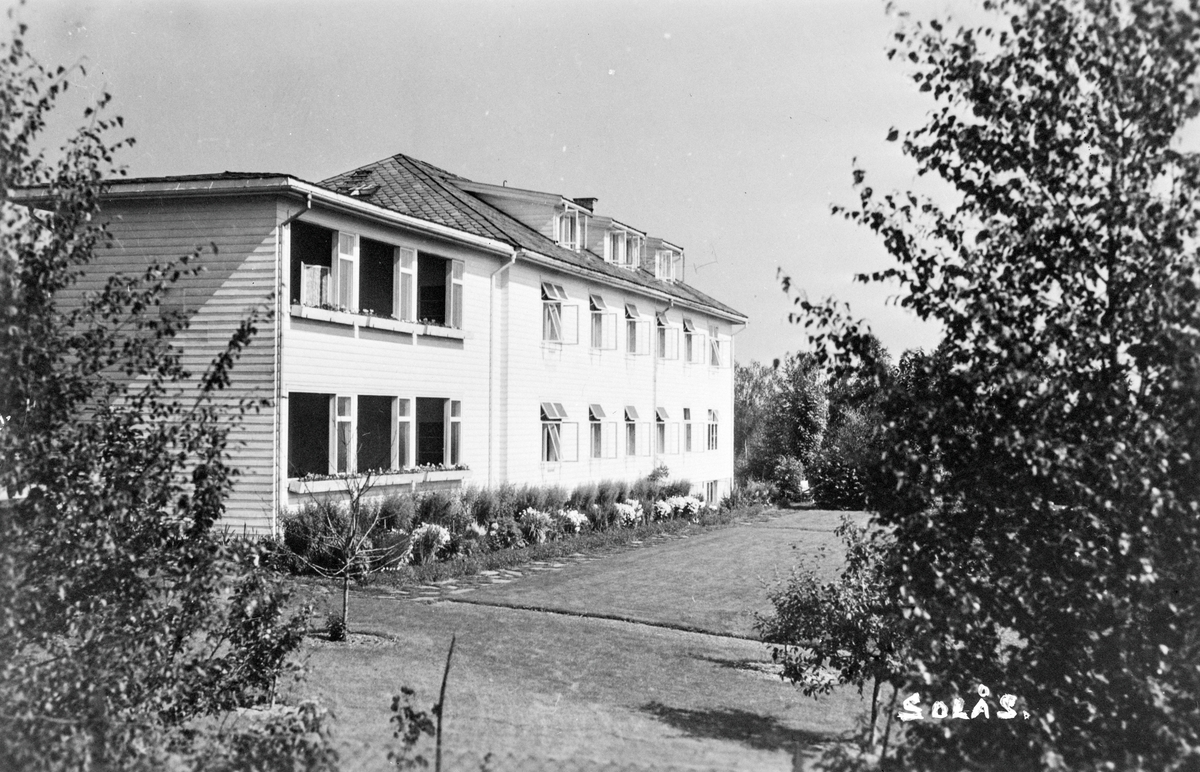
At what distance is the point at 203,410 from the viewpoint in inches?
266

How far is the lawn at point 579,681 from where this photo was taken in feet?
30.9

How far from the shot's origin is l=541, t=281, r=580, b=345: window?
2906 centimetres

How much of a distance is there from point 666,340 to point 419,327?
16292mm

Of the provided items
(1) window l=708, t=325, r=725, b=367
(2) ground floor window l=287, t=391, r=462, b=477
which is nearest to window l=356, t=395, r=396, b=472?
(2) ground floor window l=287, t=391, r=462, b=477

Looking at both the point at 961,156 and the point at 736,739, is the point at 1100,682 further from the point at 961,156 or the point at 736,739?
the point at 736,739

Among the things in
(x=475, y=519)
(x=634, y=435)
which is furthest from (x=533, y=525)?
(x=634, y=435)

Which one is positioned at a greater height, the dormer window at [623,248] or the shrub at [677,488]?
the dormer window at [623,248]

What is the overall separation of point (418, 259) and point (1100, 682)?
67.9ft

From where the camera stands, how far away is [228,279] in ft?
64.0

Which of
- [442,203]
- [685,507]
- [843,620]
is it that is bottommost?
[685,507]

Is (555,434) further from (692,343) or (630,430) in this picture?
(692,343)

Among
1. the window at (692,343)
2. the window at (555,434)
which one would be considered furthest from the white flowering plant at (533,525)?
the window at (692,343)

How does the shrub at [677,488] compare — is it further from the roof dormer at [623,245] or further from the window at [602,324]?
the roof dormer at [623,245]

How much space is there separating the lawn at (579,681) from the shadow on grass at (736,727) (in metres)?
0.02
